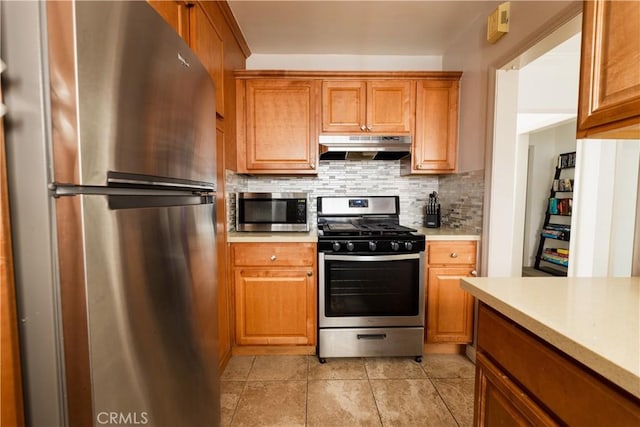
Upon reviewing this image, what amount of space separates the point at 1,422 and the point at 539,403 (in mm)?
1123

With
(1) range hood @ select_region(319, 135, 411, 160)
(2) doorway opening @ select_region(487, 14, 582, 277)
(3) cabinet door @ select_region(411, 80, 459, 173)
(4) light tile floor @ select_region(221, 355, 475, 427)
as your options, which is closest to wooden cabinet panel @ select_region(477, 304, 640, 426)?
(4) light tile floor @ select_region(221, 355, 475, 427)

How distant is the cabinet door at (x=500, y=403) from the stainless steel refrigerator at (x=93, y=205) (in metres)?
0.96

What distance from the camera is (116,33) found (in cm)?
56

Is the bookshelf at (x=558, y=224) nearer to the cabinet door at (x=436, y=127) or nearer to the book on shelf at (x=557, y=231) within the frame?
the book on shelf at (x=557, y=231)

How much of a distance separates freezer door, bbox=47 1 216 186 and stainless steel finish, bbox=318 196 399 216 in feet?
5.80

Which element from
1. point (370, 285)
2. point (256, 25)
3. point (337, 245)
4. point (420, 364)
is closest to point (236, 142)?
point (256, 25)

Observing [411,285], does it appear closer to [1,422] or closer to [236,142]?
[236,142]

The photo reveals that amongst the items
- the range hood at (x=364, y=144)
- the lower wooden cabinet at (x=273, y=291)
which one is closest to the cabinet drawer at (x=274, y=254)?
the lower wooden cabinet at (x=273, y=291)

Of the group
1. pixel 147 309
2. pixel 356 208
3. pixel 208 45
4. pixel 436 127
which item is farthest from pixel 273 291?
pixel 436 127

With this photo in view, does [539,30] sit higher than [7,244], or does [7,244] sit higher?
[539,30]

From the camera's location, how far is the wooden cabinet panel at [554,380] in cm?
52

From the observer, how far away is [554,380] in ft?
2.09

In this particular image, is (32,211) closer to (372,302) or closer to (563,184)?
(372,302)

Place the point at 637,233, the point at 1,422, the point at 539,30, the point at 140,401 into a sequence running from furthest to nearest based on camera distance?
the point at 539,30, the point at 637,233, the point at 140,401, the point at 1,422
